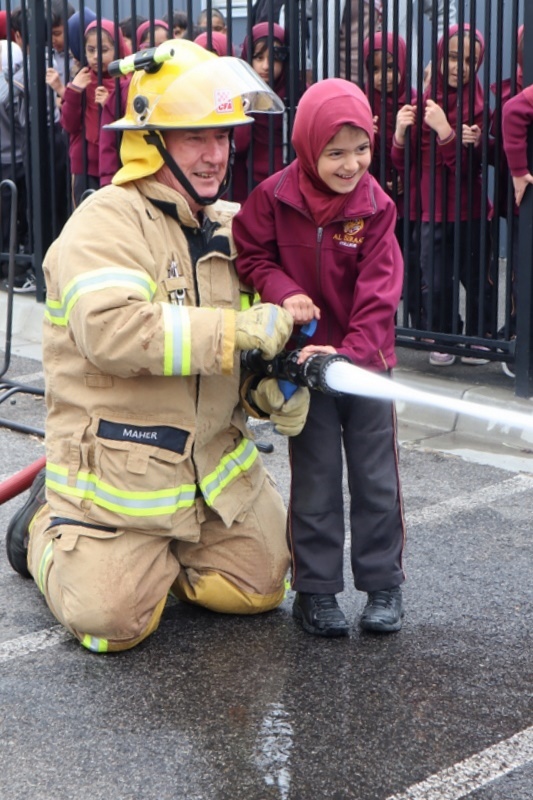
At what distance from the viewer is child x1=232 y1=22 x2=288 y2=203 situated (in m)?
7.00

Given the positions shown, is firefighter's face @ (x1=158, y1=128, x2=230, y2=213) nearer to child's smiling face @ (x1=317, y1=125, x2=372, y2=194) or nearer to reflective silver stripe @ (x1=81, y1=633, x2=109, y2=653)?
child's smiling face @ (x1=317, y1=125, x2=372, y2=194)

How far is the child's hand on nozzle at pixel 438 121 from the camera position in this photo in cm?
635

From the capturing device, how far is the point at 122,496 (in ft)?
11.2

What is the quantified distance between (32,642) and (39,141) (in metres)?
5.68

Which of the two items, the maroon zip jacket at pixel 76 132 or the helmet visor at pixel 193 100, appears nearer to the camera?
the helmet visor at pixel 193 100

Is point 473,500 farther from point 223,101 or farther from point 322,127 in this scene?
point 223,101

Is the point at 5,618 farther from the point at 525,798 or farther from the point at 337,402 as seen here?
the point at 525,798

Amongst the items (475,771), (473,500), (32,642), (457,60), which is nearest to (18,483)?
(32,642)

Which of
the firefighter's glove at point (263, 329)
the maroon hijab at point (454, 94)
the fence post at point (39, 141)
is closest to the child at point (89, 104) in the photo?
the fence post at point (39, 141)

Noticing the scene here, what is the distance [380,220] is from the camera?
11.6ft

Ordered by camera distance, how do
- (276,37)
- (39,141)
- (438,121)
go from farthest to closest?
(39,141), (276,37), (438,121)

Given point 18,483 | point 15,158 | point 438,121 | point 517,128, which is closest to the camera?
point 18,483

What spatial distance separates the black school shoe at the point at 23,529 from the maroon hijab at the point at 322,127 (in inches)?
51.9

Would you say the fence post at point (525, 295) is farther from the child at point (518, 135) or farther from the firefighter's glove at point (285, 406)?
the firefighter's glove at point (285, 406)
